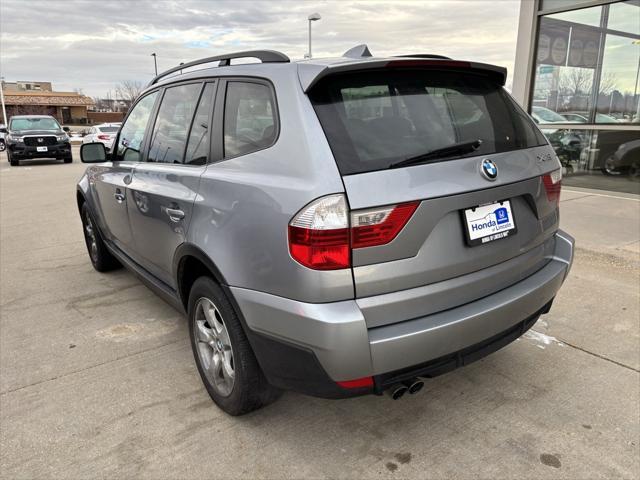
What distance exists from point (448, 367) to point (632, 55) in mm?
8882

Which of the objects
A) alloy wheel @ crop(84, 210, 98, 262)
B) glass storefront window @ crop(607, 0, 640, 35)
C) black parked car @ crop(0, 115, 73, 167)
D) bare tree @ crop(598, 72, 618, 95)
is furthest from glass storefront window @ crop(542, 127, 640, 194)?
black parked car @ crop(0, 115, 73, 167)

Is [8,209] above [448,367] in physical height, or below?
below

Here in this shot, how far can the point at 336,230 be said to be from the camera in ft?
6.37

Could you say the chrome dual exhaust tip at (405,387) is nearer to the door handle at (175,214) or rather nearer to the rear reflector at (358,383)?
the rear reflector at (358,383)

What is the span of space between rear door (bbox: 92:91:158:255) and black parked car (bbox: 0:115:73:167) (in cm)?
1650

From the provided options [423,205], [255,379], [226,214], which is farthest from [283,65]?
[255,379]

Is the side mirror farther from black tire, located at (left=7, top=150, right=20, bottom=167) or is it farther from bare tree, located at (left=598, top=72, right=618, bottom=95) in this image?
black tire, located at (left=7, top=150, right=20, bottom=167)

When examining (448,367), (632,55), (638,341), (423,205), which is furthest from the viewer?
(632,55)

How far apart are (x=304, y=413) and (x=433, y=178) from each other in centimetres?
146

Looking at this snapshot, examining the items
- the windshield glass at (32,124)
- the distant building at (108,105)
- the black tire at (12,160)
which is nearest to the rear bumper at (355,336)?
the black tire at (12,160)

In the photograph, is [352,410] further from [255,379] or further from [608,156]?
[608,156]

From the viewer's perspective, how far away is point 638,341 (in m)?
3.48

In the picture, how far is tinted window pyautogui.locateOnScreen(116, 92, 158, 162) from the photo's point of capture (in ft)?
12.0

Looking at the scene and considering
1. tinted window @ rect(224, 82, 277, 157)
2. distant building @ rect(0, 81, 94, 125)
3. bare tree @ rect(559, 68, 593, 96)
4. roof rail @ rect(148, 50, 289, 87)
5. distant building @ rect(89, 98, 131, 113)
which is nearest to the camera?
tinted window @ rect(224, 82, 277, 157)
